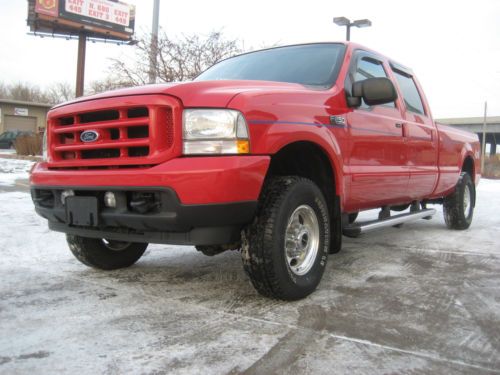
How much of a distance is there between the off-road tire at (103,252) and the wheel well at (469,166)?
194 inches

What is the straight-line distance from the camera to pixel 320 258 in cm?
338

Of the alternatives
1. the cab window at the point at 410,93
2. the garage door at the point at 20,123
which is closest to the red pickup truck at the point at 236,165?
the cab window at the point at 410,93

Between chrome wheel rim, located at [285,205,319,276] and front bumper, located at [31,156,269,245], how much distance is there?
44cm

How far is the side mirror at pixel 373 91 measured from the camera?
12.2ft

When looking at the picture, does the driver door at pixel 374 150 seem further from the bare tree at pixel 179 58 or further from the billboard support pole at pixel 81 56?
the billboard support pole at pixel 81 56

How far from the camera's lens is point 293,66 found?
4105mm

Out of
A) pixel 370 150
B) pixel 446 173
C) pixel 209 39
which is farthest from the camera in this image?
pixel 209 39

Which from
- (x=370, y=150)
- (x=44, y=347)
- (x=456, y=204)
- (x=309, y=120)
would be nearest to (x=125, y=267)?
(x=44, y=347)

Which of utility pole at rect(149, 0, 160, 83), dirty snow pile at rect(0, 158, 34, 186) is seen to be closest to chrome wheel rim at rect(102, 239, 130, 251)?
dirty snow pile at rect(0, 158, 34, 186)

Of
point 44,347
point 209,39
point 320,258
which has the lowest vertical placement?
point 44,347

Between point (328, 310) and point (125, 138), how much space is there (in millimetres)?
1666

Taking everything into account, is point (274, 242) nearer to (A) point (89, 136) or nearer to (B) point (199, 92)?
(B) point (199, 92)

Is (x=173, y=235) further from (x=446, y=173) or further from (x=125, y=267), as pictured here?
(x=446, y=173)

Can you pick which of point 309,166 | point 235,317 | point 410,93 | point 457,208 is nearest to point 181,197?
point 235,317
